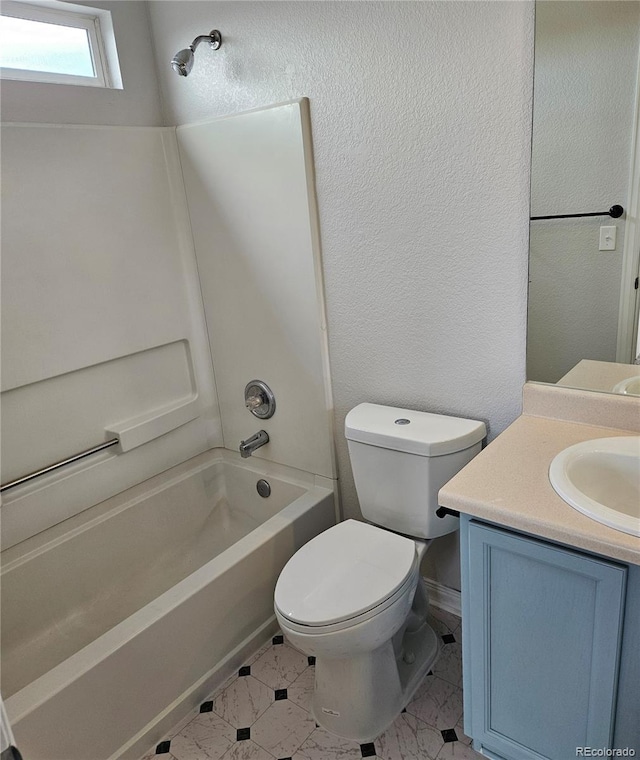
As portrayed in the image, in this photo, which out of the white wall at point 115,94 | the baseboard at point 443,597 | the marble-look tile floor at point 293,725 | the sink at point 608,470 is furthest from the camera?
the baseboard at point 443,597

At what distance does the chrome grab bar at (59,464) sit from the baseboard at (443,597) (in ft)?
4.34

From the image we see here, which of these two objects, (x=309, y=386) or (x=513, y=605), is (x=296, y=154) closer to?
(x=309, y=386)

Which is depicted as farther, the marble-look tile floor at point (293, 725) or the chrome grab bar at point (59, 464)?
the chrome grab bar at point (59, 464)

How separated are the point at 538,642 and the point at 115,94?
7.44 feet

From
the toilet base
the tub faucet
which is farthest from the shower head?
the toilet base

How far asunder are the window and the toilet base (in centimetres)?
216

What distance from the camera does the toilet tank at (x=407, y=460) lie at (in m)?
1.76

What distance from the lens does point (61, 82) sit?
2072mm

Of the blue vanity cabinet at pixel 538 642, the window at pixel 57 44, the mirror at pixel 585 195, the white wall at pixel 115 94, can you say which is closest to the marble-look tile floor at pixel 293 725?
the blue vanity cabinet at pixel 538 642

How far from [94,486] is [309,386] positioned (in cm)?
92

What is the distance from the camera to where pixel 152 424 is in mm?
2381

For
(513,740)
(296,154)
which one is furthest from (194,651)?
(296,154)

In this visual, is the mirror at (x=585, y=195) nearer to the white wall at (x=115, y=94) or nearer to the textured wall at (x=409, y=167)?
the textured wall at (x=409, y=167)

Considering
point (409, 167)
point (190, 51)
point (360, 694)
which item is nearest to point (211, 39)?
point (190, 51)
